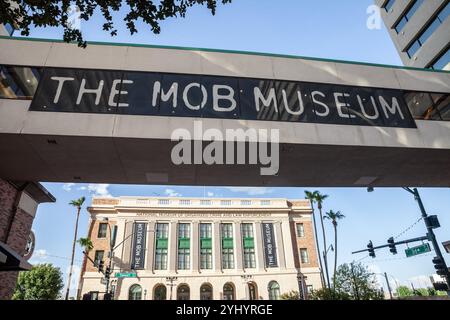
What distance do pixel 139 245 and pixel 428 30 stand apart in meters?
42.9

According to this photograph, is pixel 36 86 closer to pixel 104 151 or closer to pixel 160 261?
pixel 104 151

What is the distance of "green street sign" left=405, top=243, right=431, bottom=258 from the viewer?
679 inches

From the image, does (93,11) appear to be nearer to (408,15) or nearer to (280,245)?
(408,15)

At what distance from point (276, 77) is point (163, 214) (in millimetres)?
39737

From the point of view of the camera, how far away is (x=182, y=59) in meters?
8.62

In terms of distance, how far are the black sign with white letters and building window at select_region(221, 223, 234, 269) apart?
3927 cm

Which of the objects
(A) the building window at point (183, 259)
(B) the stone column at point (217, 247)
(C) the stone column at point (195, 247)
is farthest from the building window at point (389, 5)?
(A) the building window at point (183, 259)

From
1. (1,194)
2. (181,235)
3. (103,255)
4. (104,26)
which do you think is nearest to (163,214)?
(181,235)

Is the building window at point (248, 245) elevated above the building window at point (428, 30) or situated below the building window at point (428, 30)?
below

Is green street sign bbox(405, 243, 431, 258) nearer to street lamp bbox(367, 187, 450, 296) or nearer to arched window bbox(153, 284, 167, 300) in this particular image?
street lamp bbox(367, 187, 450, 296)

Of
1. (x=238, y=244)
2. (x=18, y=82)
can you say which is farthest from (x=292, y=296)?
(x=18, y=82)

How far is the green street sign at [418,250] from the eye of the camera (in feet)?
56.6

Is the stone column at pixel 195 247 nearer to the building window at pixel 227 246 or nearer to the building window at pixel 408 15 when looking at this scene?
the building window at pixel 227 246

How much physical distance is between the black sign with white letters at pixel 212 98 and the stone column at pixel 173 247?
126 feet
